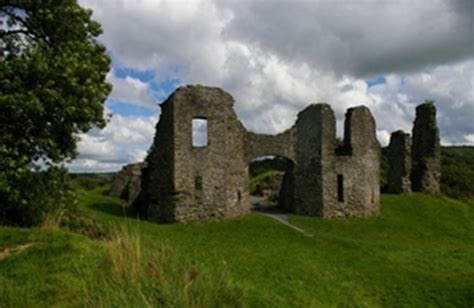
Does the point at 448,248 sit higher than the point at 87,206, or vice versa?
the point at 87,206

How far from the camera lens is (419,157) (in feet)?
127

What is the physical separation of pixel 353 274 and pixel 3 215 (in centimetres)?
1174

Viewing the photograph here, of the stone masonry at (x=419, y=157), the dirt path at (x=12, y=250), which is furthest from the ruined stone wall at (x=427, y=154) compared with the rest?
the dirt path at (x=12, y=250)

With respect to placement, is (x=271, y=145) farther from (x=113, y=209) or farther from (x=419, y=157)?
(x=419, y=157)

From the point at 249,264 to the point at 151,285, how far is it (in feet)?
26.5

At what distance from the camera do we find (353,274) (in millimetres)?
14531

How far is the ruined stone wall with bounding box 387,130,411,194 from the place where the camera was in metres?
35.9

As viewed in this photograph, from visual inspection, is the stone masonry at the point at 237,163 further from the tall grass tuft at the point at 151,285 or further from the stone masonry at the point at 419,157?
the tall grass tuft at the point at 151,285

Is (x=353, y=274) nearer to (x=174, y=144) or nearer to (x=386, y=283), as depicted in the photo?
(x=386, y=283)

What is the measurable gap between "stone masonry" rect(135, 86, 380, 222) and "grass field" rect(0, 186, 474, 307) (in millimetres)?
1413

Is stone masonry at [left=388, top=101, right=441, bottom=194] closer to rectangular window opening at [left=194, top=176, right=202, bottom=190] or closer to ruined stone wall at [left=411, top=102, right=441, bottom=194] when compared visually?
ruined stone wall at [left=411, top=102, right=441, bottom=194]

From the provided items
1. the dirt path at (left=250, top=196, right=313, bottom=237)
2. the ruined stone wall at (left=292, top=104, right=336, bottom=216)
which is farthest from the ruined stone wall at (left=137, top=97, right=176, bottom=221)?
the ruined stone wall at (left=292, top=104, right=336, bottom=216)

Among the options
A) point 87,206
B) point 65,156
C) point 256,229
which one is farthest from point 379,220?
point 65,156

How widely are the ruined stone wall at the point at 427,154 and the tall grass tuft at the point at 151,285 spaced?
111 ft
